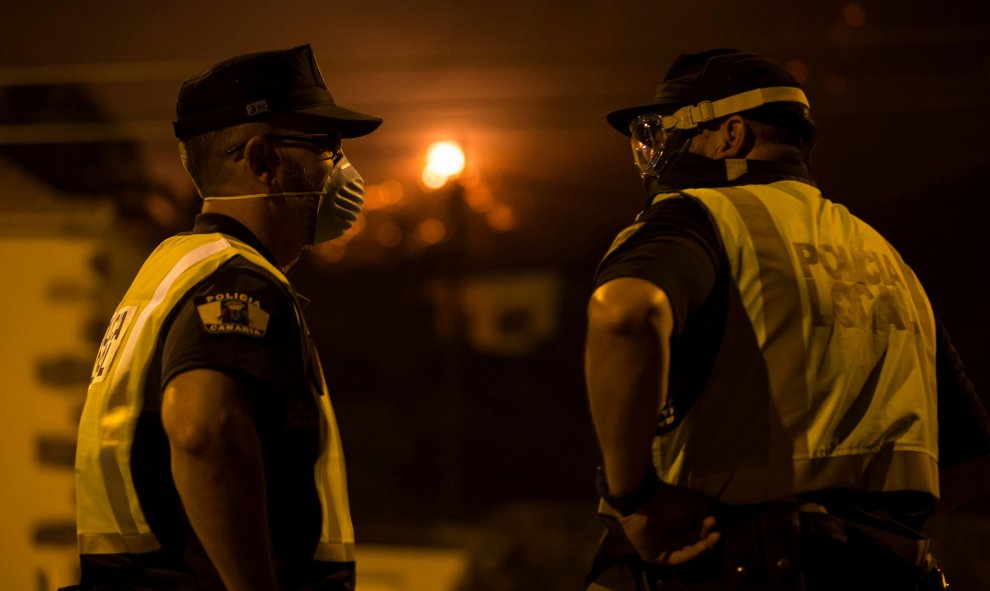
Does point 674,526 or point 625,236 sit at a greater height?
point 625,236

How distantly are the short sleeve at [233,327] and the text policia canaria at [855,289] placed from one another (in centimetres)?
80

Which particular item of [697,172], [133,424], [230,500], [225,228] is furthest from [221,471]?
[697,172]

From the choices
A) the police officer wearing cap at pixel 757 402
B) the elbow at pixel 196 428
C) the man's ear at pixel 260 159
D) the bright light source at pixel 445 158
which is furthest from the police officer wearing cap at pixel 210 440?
the bright light source at pixel 445 158

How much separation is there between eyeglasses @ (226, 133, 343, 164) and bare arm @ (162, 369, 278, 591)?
0.59 meters

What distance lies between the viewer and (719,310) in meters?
1.45

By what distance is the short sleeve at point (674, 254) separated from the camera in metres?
1.35

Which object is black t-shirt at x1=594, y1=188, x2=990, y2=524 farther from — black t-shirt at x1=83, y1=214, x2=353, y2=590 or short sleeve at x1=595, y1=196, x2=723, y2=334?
black t-shirt at x1=83, y1=214, x2=353, y2=590

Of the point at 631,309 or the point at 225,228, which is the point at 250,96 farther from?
the point at 631,309

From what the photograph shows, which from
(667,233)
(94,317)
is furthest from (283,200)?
(94,317)

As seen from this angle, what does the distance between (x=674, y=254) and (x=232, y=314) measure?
0.66 m

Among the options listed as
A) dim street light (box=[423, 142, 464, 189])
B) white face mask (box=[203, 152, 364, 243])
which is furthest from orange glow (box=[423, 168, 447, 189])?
white face mask (box=[203, 152, 364, 243])

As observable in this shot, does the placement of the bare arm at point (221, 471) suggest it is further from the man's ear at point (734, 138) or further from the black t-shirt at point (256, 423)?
the man's ear at point (734, 138)

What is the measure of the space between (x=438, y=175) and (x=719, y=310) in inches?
270

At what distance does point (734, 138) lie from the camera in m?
1.69
